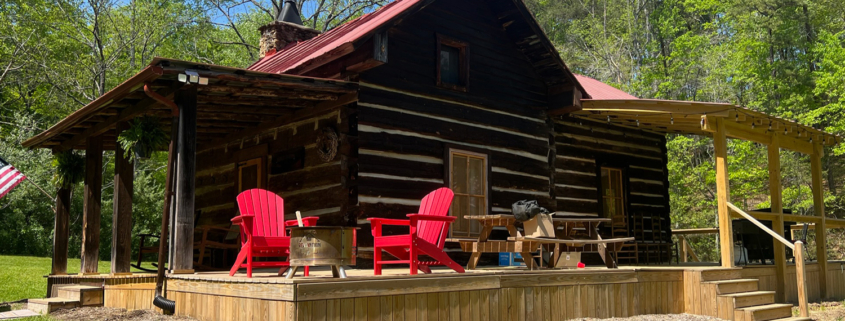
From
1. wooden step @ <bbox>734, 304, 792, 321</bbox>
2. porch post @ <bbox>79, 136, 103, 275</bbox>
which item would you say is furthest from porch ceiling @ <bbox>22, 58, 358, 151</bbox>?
wooden step @ <bbox>734, 304, 792, 321</bbox>

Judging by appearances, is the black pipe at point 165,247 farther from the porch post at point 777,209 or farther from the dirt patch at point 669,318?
the porch post at point 777,209

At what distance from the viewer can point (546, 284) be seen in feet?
22.9

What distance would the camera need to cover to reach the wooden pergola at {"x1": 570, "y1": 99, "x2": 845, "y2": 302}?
8781 mm

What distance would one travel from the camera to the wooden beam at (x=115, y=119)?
24.4ft

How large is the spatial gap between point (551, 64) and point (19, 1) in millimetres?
19952

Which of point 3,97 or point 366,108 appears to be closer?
point 366,108

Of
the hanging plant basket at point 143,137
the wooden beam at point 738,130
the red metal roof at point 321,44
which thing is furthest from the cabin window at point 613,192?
the hanging plant basket at point 143,137

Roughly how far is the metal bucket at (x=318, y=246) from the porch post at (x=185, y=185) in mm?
1822

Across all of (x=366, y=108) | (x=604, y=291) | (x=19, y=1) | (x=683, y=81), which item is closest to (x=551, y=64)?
(x=366, y=108)

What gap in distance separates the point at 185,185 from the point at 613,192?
27.2ft

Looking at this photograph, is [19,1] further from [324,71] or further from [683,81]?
[683,81]

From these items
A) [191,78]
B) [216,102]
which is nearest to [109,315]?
[191,78]

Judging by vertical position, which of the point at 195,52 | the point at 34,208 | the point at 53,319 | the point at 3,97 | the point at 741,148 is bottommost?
the point at 53,319

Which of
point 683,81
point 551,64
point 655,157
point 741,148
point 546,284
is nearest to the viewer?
point 546,284
